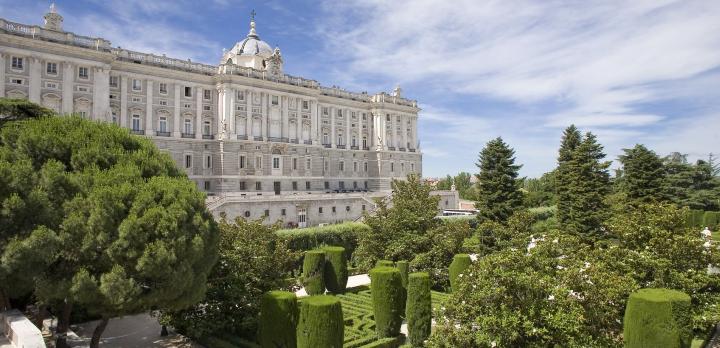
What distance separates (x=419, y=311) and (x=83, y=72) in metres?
35.5

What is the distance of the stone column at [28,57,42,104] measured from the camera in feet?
116

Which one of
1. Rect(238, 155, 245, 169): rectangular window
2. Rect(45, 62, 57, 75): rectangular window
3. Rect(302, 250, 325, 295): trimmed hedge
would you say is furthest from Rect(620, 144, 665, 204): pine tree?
Rect(45, 62, 57, 75): rectangular window

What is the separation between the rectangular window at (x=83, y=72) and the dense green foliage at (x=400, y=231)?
91.7 ft

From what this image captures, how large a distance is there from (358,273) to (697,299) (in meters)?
16.4

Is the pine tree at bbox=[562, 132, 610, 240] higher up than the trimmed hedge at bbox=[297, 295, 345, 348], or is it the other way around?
the pine tree at bbox=[562, 132, 610, 240]

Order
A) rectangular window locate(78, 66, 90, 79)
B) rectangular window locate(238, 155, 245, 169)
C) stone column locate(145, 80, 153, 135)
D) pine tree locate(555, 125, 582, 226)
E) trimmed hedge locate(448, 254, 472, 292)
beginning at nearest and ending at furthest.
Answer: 1. trimmed hedge locate(448, 254, 472, 292)
2. pine tree locate(555, 125, 582, 226)
3. rectangular window locate(78, 66, 90, 79)
4. stone column locate(145, 80, 153, 135)
5. rectangular window locate(238, 155, 245, 169)

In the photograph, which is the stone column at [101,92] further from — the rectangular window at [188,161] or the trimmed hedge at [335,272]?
the trimmed hedge at [335,272]

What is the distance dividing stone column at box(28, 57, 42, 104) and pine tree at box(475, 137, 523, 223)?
32654 millimetres

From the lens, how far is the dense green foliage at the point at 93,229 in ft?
35.2

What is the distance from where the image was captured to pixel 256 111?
47938mm

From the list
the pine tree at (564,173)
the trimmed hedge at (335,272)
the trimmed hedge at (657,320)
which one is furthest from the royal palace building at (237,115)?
the trimmed hedge at (657,320)

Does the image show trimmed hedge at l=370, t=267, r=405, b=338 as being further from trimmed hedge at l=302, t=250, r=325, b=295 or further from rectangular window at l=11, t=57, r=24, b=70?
rectangular window at l=11, t=57, r=24, b=70

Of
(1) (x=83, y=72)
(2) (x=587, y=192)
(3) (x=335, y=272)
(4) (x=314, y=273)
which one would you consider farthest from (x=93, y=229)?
(1) (x=83, y=72)

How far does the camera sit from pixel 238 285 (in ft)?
47.7
